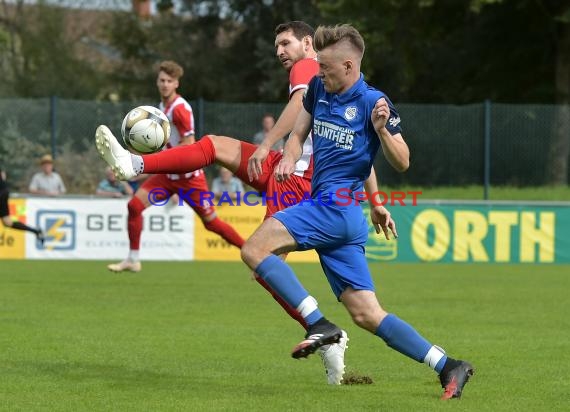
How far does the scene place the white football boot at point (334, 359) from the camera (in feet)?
23.4

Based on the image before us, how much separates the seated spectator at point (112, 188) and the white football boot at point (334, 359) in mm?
13810

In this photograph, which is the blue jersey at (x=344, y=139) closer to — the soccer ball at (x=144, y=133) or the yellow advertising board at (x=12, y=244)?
the soccer ball at (x=144, y=133)

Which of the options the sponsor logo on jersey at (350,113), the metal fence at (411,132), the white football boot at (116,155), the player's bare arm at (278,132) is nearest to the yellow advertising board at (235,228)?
the metal fence at (411,132)

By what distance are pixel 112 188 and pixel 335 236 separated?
14966 millimetres

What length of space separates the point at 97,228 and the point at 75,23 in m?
36.7

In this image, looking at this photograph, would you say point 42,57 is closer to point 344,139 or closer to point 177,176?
point 177,176

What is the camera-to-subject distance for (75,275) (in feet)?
53.6

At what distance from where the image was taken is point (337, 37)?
671cm

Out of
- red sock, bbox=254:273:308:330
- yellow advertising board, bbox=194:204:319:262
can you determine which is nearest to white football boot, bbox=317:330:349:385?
red sock, bbox=254:273:308:330

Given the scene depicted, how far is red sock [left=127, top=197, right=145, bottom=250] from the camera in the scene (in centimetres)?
1334

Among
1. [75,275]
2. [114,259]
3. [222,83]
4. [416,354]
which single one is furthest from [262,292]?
[222,83]

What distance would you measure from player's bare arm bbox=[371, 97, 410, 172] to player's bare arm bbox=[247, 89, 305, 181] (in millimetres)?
908

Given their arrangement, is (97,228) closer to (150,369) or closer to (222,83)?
(150,369)

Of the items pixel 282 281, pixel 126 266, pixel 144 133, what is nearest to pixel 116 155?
pixel 144 133
